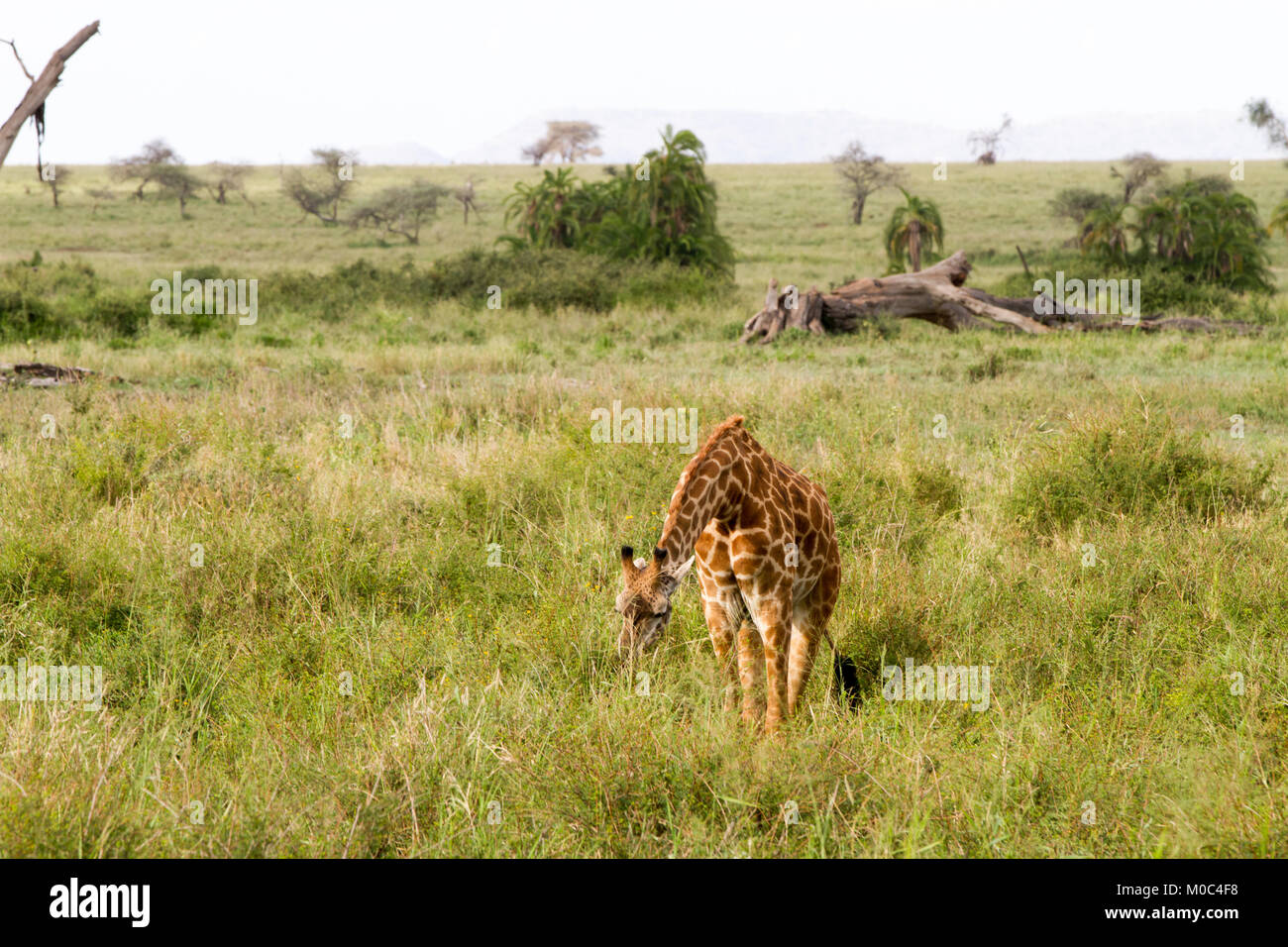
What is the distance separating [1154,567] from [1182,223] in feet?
71.3

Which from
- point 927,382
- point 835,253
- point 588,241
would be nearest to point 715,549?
point 927,382

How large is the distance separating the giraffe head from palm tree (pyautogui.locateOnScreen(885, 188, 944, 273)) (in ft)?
72.8

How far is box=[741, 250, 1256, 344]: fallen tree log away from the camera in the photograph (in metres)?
16.2

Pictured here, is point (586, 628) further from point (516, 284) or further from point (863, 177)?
point (863, 177)

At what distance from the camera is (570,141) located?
3236 inches

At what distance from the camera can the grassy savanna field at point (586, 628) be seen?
2.99 m

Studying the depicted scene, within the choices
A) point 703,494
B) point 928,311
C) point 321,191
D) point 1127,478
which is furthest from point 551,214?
point 321,191

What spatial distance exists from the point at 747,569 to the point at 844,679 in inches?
40.2

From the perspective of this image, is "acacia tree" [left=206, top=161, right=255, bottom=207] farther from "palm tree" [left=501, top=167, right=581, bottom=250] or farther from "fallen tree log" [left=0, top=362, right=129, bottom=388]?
"fallen tree log" [left=0, top=362, right=129, bottom=388]

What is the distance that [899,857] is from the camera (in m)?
2.78

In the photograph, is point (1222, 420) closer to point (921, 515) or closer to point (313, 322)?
point (921, 515)

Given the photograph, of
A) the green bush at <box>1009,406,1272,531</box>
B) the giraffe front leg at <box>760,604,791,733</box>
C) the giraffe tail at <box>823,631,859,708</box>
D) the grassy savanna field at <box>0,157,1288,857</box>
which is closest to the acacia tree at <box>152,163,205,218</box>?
the grassy savanna field at <box>0,157,1288,857</box>

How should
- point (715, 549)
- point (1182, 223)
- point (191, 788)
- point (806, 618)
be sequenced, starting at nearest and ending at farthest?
point (191, 788) → point (715, 549) → point (806, 618) → point (1182, 223)

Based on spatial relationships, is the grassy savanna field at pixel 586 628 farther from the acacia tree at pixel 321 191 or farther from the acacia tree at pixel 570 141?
the acacia tree at pixel 570 141
